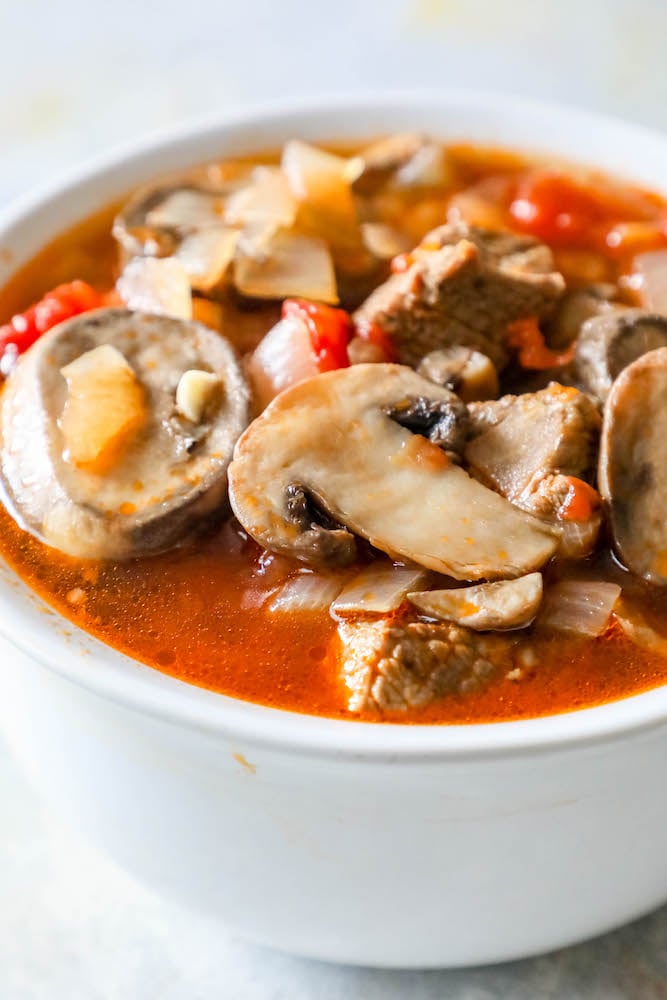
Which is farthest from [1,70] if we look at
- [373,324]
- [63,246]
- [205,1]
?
[373,324]

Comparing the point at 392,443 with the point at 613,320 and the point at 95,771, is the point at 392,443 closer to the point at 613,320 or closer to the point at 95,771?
the point at 613,320

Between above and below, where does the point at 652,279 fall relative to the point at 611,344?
below

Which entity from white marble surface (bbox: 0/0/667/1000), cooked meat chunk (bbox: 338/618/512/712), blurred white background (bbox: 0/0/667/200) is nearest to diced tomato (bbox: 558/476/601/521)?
cooked meat chunk (bbox: 338/618/512/712)

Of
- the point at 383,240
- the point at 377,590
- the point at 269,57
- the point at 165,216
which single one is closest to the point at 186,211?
the point at 165,216

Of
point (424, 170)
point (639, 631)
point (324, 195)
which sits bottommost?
point (639, 631)

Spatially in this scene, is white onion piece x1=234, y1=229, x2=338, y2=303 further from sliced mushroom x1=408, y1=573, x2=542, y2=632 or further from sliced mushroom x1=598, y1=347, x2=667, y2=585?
sliced mushroom x1=408, y1=573, x2=542, y2=632

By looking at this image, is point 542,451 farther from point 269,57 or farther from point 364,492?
point 269,57
